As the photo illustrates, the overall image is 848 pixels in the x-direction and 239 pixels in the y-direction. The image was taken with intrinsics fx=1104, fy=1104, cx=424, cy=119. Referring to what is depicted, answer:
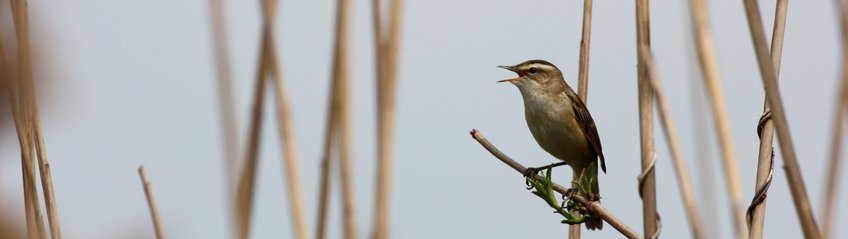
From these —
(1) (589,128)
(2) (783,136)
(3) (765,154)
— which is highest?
(2) (783,136)

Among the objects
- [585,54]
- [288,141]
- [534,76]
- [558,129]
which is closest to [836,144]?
[288,141]

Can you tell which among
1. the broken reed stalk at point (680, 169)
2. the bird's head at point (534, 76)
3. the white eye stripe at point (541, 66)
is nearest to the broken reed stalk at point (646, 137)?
the broken reed stalk at point (680, 169)

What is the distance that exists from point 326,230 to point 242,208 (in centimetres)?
14

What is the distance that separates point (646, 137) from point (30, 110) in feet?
4.36

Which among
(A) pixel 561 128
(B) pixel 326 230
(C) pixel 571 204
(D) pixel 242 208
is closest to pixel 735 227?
(B) pixel 326 230

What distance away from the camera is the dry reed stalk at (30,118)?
2225mm

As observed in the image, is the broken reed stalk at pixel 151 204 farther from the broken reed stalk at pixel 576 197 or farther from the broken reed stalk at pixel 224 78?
the broken reed stalk at pixel 576 197

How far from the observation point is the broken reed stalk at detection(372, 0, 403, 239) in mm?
1650

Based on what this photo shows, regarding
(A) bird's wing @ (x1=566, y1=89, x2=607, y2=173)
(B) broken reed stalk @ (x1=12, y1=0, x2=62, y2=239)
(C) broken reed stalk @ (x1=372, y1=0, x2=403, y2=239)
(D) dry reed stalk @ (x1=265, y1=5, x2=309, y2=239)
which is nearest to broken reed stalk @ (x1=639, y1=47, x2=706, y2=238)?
(C) broken reed stalk @ (x1=372, y1=0, x2=403, y2=239)

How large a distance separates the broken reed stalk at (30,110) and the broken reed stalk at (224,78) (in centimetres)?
72

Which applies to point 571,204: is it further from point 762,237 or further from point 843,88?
point 843,88

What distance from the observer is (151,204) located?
2.26 meters

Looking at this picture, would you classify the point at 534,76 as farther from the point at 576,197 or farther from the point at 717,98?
the point at 717,98

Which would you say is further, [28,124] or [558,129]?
[558,129]
